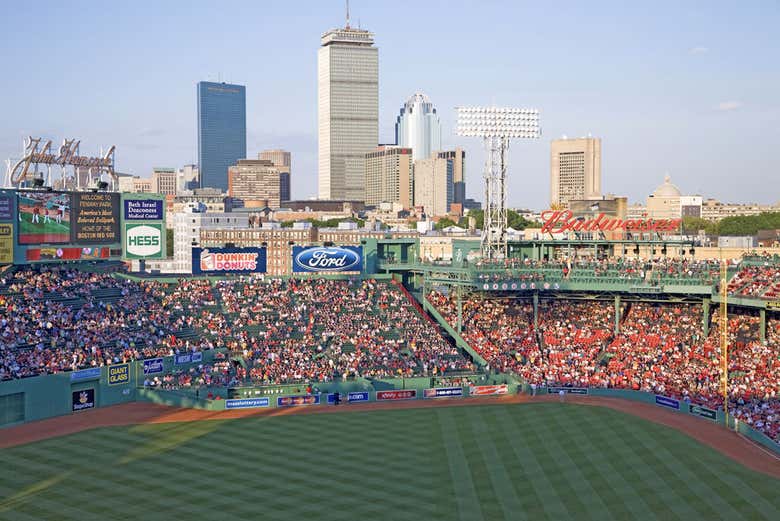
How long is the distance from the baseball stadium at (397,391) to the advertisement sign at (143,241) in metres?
2.07

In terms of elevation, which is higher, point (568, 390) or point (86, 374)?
point (86, 374)

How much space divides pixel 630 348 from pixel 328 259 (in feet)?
70.2

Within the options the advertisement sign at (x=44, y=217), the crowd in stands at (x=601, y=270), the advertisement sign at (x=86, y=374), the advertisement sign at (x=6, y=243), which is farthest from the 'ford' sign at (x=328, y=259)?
the advertisement sign at (x=6, y=243)

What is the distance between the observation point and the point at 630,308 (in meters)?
58.3

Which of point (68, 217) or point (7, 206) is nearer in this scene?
point (7, 206)

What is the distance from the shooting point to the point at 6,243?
46.9 meters

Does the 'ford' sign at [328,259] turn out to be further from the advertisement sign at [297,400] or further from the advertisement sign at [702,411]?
the advertisement sign at [702,411]

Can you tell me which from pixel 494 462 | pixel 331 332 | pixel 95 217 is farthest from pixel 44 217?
pixel 494 462

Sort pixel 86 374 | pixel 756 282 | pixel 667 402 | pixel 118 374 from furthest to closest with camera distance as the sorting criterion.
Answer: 1. pixel 756 282
2. pixel 118 374
3. pixel 667 402
4. pixel 86 374

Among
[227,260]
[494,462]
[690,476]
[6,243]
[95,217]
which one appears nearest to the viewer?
[690,476]

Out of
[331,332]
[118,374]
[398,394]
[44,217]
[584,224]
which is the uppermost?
[44,217]

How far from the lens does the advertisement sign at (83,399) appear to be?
43.4 meters

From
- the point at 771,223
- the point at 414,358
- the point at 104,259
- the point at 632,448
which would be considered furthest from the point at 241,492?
the point at 771,223

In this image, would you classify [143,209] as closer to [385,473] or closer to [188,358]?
[188,358]
